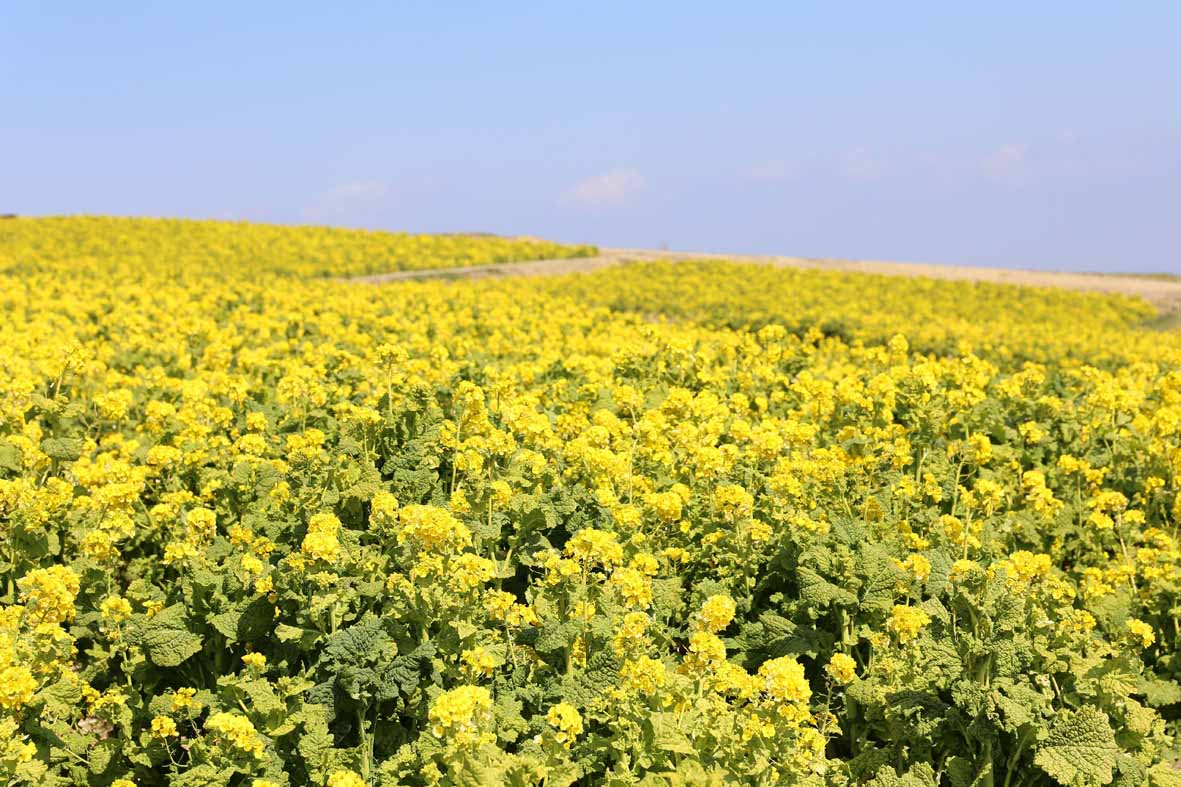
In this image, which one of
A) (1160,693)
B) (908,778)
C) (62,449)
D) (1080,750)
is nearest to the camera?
(1080,750)

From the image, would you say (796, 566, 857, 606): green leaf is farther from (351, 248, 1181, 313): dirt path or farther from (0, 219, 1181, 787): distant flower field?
(351, 248, 1181, 313): dirt path

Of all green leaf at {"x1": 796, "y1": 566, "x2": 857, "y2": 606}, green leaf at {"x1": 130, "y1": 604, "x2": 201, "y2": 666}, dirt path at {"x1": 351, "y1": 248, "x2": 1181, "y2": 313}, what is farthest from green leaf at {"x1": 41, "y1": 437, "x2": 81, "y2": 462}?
dirt path at {"x1": 351, "y1": 248, "x2": 1181, "y2": 313}

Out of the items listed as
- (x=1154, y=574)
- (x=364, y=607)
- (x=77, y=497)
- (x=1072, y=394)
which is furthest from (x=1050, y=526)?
(x=77, y=497)

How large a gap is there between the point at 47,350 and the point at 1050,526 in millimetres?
11628

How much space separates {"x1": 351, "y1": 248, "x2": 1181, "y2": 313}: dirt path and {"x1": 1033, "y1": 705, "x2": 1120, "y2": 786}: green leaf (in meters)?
31.8

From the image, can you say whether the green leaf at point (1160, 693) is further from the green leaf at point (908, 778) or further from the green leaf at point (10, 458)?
the green leaf at point (10, 458)

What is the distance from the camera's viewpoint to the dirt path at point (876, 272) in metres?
37.3

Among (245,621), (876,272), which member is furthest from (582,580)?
(876,272)

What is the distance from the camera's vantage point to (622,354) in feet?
38.5

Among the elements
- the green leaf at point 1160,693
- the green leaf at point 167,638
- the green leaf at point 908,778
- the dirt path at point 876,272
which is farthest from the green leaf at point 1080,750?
the dirt path at point 876,272

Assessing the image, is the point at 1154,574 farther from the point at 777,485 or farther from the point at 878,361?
the point at 878,361

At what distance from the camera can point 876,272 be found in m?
42.3

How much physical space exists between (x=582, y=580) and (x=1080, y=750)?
2938 millimetres

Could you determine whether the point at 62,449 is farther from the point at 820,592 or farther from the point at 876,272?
the point at 876,272
